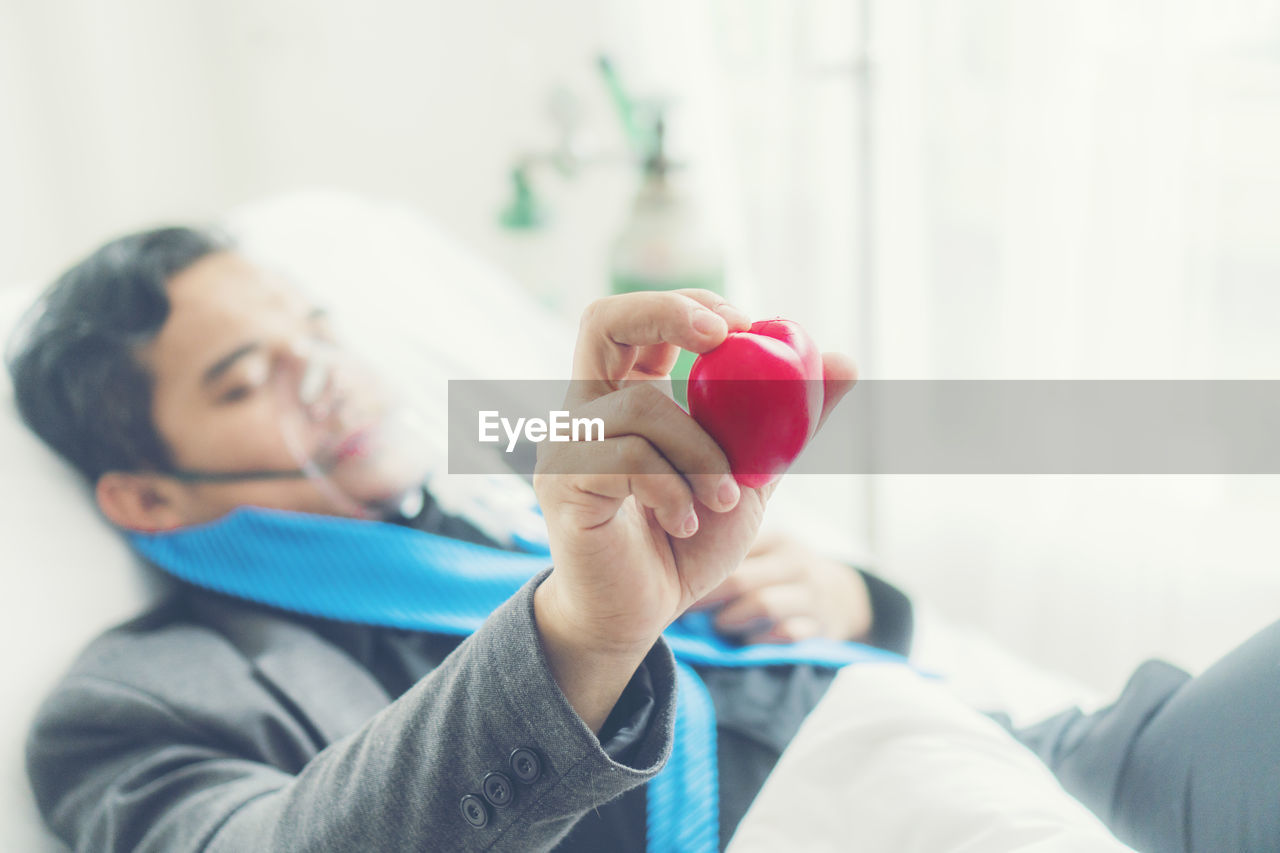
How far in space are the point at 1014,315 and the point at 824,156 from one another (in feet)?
1.15

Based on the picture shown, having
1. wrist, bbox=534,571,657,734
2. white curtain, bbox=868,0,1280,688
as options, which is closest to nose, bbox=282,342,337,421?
wrist, bbox=534,571,657,734

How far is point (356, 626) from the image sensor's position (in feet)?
2.59

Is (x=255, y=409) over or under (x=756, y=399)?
under

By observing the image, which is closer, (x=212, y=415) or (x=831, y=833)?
A: (x=831, y=833)

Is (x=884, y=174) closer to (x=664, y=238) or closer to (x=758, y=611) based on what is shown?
(x=664, y=238)

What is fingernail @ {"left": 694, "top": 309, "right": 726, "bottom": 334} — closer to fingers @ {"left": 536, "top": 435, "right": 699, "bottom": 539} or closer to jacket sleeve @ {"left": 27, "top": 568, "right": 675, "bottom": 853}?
fingers @ {"left": 536, "top": 435, "right": 699, "bottom": 539}

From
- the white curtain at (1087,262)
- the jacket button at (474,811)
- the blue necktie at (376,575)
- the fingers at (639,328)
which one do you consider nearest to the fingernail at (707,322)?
the fingers at (639,328)

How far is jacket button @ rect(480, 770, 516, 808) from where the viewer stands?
478mm

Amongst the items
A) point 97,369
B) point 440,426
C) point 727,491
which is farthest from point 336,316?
point 727,491

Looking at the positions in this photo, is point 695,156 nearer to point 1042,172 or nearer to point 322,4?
point 1042,172

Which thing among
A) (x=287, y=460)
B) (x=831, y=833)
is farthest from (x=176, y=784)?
(x=831, y=833)

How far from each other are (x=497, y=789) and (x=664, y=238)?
2.53 ft

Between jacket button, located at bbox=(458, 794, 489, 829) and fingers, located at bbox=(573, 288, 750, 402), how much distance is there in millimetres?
215

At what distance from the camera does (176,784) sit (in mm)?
625
